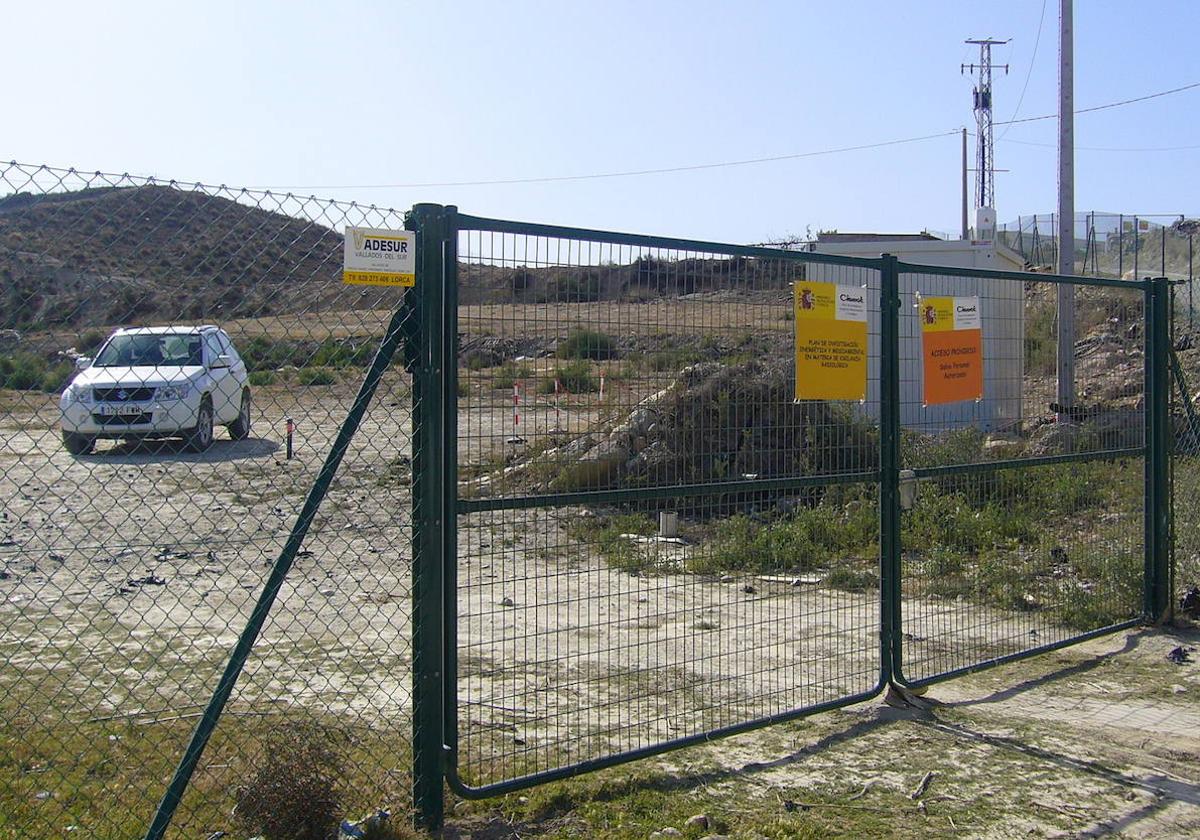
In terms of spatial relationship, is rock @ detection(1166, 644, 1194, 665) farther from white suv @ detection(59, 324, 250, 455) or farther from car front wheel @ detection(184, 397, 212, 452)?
car front wheel @ detection(184, 397, 212, 452)

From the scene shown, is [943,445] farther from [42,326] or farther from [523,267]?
[42,326]

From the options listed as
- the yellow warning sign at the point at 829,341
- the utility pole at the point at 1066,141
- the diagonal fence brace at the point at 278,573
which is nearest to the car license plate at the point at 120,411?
the diagonal fence brace at the point at 278,573

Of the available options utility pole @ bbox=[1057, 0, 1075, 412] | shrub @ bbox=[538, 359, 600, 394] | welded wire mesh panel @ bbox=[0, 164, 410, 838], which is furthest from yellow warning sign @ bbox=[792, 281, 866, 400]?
utility pole @ bbox=[1057, 0, 1075, 412]

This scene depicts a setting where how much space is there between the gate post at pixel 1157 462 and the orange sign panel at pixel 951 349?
200cm

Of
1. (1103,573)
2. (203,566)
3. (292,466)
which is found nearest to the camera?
(1103,573)

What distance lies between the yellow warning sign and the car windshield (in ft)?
9.27

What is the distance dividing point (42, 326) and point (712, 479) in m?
3.42

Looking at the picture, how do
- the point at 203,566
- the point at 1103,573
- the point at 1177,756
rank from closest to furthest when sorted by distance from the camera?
the point at 1177,756
the point at 1103,573
the point at 203,566

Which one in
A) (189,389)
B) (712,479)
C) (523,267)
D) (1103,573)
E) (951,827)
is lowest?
(951,827)

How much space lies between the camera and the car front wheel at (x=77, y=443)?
198 inches

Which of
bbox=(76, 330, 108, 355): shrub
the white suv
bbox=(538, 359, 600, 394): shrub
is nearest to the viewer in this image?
bbox=(76, 330, 108, 355): shrub

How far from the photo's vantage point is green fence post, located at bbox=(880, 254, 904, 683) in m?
5.94

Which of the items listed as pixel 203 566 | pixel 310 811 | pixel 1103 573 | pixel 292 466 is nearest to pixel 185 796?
pixel 310 811

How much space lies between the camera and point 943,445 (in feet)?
21.3
